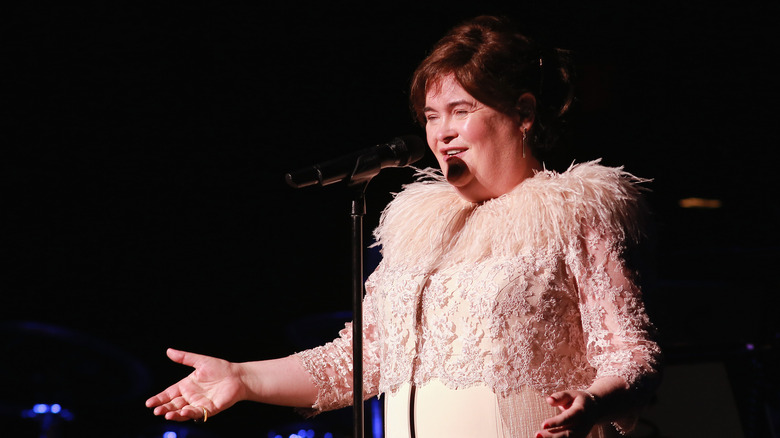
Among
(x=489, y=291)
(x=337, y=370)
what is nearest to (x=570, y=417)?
(x=489, y=291)

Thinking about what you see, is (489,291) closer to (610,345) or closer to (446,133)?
(610,345)

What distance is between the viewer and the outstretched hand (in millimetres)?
1631

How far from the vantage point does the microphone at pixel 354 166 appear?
1452 millimetres

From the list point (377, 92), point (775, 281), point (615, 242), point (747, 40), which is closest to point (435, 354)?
point (615, 242)

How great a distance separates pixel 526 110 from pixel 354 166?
50 cm

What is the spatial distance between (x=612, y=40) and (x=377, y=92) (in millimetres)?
1182

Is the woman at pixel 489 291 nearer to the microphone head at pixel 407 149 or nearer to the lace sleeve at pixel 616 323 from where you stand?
the lace sleeve at pixel 616 323

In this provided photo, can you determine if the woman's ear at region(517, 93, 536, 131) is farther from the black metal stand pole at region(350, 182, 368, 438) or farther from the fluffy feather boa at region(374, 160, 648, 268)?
the black metal stand pole at region(350, 182, 368, 438)

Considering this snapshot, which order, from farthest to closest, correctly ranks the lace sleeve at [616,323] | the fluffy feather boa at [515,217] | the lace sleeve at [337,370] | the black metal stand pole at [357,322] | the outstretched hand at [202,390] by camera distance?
the lace sleeve at [337,370], the outstretched hand at [202,390], the fluffy feather boa at [515,217], the black metal stand pole at [357,322], the lace sleeve at [616,323]

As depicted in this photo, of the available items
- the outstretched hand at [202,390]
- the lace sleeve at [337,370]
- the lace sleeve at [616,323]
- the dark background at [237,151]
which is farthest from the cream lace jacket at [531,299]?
the dark background at [237,151]

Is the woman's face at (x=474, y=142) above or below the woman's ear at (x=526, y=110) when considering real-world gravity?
below

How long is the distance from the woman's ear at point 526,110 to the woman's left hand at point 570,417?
74 centimetres

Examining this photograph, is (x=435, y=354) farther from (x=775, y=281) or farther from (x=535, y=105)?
(x=775, y=281)

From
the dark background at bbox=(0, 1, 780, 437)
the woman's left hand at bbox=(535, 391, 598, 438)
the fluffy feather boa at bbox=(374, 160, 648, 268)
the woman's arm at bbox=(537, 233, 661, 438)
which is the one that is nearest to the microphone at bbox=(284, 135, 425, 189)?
the fluffy feather boa at bbox=(374, 160, 648, 268)
